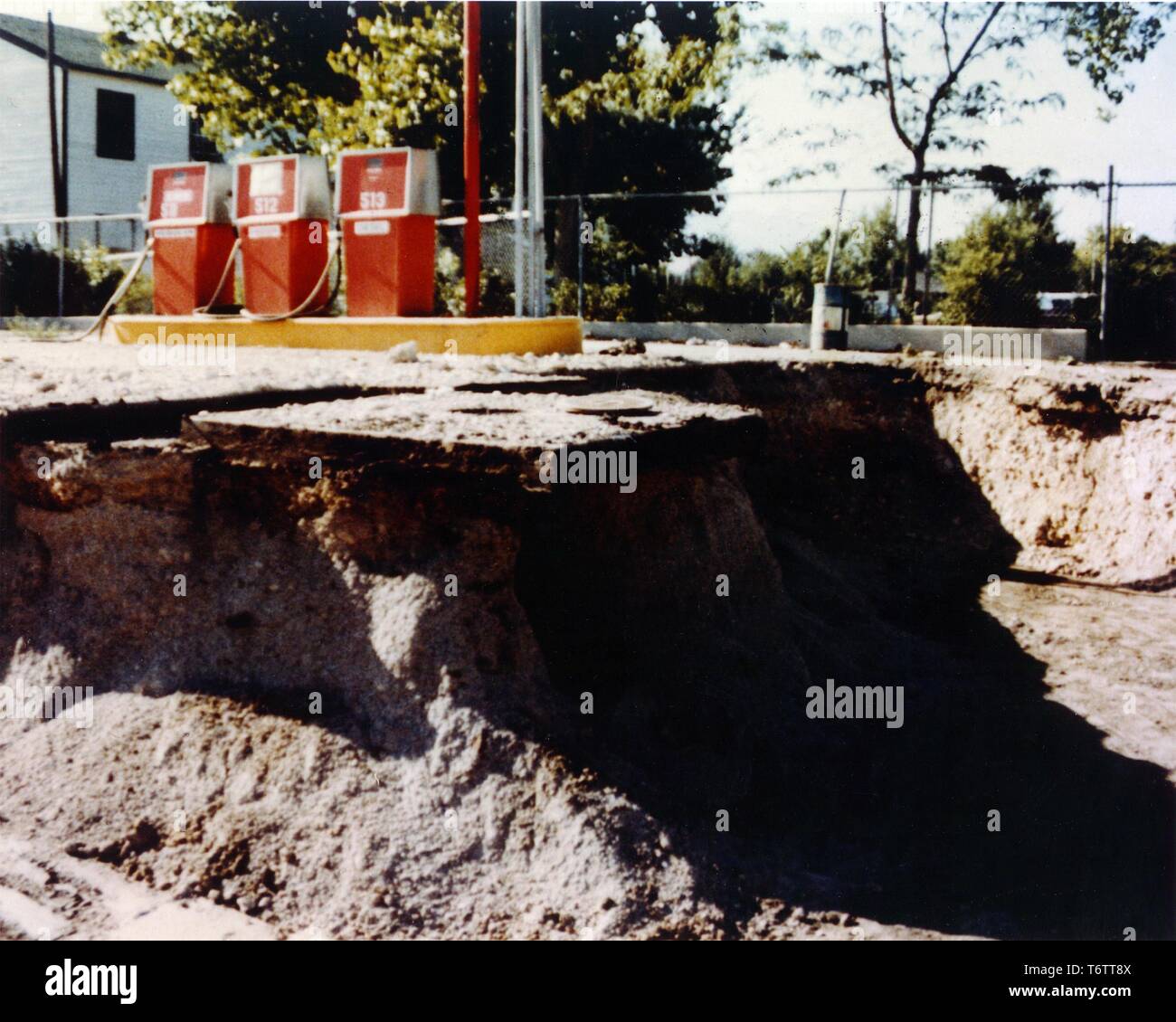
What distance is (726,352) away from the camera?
9.38 metres

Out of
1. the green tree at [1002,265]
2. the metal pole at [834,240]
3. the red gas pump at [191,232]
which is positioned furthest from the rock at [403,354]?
the green tree at [1002,265]

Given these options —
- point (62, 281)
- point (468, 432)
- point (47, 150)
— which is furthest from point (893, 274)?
point (47, 150)

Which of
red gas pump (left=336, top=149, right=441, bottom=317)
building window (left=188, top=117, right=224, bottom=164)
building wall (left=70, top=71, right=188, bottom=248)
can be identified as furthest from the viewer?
building window (left=188, top=117, right=224, bottom=164)

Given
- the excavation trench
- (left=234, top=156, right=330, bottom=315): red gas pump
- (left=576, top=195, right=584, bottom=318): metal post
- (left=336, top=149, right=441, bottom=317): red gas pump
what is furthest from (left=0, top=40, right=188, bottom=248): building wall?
the excavation trench

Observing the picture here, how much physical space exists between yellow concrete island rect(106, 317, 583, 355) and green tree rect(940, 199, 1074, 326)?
710 cm

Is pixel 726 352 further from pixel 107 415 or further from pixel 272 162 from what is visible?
pixel 107 415

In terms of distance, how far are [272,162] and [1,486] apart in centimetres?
542

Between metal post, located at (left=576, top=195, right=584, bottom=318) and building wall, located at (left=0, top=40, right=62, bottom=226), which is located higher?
building wall, located at (left=0, top=40, right=62, bottom=226)

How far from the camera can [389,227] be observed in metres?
8.41

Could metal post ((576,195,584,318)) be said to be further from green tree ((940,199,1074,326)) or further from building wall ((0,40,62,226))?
building wall ((0,40,62,226))

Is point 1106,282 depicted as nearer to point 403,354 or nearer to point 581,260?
point 581,260

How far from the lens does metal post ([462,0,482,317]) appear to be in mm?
7961
